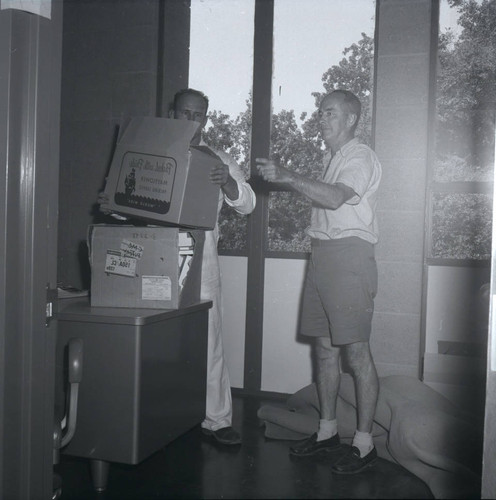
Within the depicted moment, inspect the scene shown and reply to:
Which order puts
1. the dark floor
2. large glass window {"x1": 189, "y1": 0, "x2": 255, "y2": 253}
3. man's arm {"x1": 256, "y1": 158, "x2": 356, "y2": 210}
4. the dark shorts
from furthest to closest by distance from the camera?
large glass window {"x1": 189, "y1": 0, "x2": 255, "y2": 253}
the dark shorts
man's arm {"x1": 256, "y1": 158, "x2": 356, "y2": 210}
the dark floor

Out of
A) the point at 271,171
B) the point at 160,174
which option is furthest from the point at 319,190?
the point at 160,174

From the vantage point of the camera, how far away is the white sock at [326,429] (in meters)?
2.40

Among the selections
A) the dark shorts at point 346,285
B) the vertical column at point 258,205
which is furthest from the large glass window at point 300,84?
the dark shorts at point 346,285

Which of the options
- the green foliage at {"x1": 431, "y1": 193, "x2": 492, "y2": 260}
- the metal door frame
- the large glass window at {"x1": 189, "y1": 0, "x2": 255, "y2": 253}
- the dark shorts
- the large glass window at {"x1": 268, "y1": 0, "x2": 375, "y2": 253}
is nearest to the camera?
the metal door frame

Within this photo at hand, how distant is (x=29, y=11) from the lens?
123 cm

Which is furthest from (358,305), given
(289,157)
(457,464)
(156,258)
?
(289,157)

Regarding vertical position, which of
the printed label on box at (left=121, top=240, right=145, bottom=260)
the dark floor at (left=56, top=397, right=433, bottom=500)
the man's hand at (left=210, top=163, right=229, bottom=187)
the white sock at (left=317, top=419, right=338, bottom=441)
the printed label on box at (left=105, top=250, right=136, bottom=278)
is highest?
the man's hand at (left=210, top=163, right=229, bottom=187)

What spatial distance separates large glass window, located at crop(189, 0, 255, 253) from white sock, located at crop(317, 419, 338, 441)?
1.21 meters

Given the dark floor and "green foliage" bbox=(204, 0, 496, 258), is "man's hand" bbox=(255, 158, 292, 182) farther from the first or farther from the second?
"green foliage" bbox=(204, 0, 496, 258)

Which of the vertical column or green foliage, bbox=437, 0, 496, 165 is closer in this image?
green foliage, bbox=437, 0, 496, 165

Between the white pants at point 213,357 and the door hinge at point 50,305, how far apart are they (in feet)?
3.86

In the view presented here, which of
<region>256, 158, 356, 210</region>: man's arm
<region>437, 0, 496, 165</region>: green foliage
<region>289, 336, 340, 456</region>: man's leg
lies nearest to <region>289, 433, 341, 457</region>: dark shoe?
<region>289, 336, 340, 456</region>: man's leg

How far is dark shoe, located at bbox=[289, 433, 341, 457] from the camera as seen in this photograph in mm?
2348

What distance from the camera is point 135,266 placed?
2.05 meters
